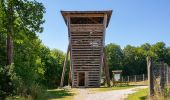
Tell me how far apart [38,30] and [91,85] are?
16.1 meters

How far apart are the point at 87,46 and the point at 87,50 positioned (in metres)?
0.45

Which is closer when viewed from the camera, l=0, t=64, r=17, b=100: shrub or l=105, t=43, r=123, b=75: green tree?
l=0, t=64, r=17, b=100: shrub

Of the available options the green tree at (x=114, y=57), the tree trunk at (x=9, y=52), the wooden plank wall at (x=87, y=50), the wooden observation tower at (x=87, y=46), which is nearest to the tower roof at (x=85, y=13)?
the wooden observation tower at (x=87, y=46)

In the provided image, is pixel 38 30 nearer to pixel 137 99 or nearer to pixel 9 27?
pixel 9 27

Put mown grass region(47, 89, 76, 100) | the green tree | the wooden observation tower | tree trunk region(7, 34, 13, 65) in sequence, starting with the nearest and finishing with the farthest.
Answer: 1. mown grass region(47, 89, 76, 100)
2. tree trunk region(7, 34, 13, 65)
3. the wooden observation tower
4. the green tree

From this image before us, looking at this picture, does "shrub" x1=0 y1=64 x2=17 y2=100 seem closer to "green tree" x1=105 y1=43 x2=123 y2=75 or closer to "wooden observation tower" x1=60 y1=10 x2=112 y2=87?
"wooden observation tower" x1=60 y1=10 x2=112 y2=87

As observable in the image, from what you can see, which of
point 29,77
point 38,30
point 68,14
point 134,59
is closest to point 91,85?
point 68,14

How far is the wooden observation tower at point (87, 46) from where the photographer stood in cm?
4044

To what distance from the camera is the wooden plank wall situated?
133ft

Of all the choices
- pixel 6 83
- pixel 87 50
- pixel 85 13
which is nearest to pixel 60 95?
pixel 6 83

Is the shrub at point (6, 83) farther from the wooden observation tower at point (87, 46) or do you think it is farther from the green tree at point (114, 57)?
the green tree at point (114, 57)

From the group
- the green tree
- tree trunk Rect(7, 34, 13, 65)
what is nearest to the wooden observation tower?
tree trunk Rect(7, 34, 13, 65)

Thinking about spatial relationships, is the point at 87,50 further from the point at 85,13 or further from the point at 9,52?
the point at 9,52

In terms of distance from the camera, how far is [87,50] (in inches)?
1602
